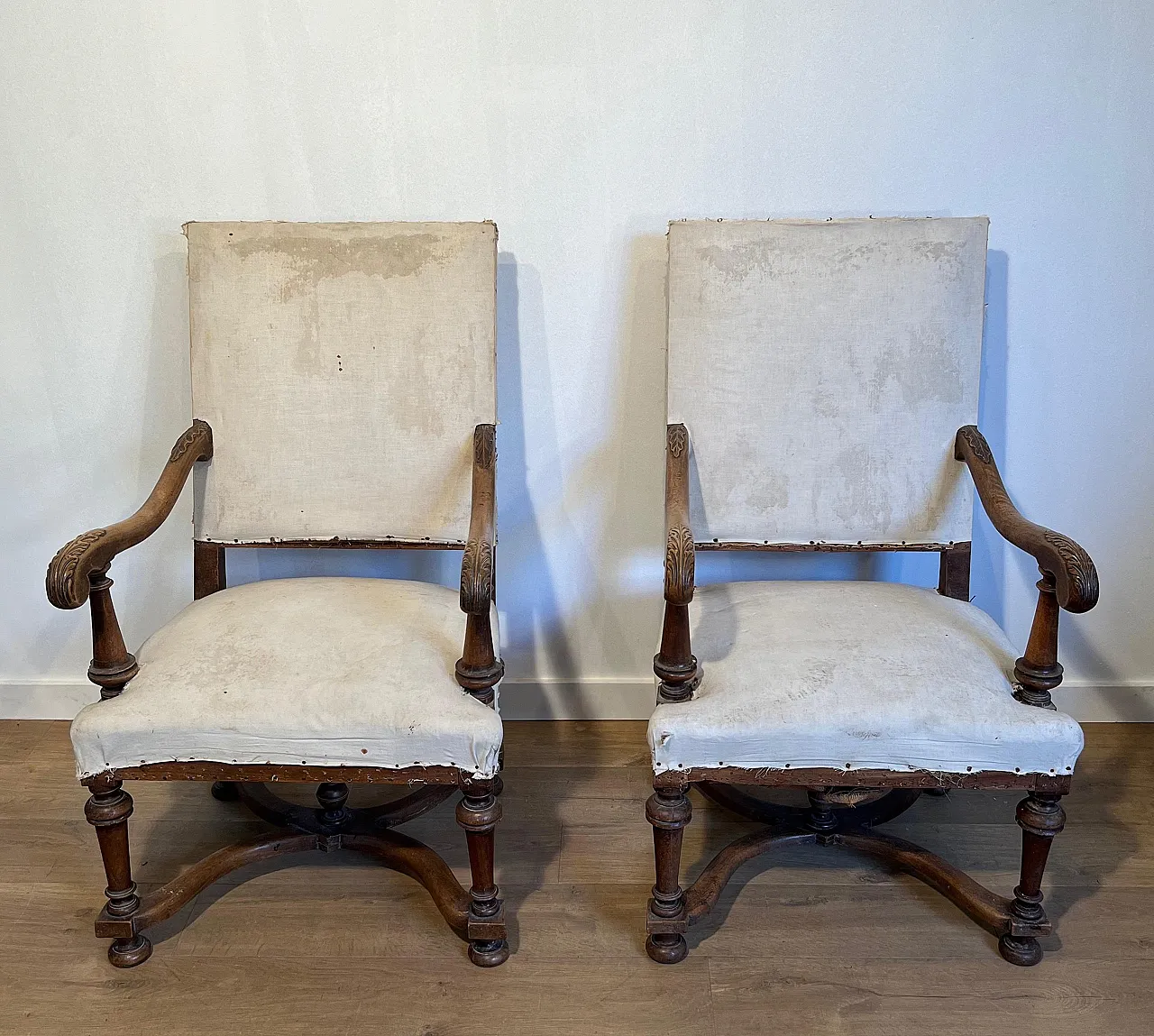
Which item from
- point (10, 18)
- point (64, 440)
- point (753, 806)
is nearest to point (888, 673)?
point (753, 806)

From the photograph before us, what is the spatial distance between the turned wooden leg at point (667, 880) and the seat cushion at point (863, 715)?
76 mm

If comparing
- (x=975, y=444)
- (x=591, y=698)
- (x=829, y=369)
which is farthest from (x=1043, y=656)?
(x=591, y=698)

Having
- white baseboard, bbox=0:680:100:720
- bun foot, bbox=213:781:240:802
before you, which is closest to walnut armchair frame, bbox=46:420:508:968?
bun foot, bbox=213:781:240:802

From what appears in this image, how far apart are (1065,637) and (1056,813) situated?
0.90m

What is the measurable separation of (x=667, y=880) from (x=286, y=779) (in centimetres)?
62

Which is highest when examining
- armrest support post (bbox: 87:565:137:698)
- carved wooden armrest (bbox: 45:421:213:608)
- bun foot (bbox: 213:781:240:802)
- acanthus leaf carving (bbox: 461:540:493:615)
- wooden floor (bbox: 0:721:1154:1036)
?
carved wooden armrest (bbox: 45:421:213:608)

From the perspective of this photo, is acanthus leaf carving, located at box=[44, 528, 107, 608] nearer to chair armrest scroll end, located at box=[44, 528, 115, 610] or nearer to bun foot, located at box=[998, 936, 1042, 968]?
chair armrest scroll end, located at box=[44, 528, 115, 610]

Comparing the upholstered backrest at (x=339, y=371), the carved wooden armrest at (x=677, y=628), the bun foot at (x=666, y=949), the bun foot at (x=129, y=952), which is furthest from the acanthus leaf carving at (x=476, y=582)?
the bun foot at (x=129, y=952)

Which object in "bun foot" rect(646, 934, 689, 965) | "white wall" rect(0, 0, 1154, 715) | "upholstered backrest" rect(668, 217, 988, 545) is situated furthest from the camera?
"white wall" rect(0, 0, 1154, 715)

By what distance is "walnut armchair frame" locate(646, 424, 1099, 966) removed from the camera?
1.57 m

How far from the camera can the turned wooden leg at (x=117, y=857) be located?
5.27 ft

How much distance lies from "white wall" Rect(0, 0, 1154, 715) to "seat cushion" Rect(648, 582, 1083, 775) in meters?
0.66

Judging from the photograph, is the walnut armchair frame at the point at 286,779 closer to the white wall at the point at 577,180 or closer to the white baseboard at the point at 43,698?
the white wall at the point at 577,180

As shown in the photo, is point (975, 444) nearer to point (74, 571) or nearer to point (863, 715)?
point (863, 715)
